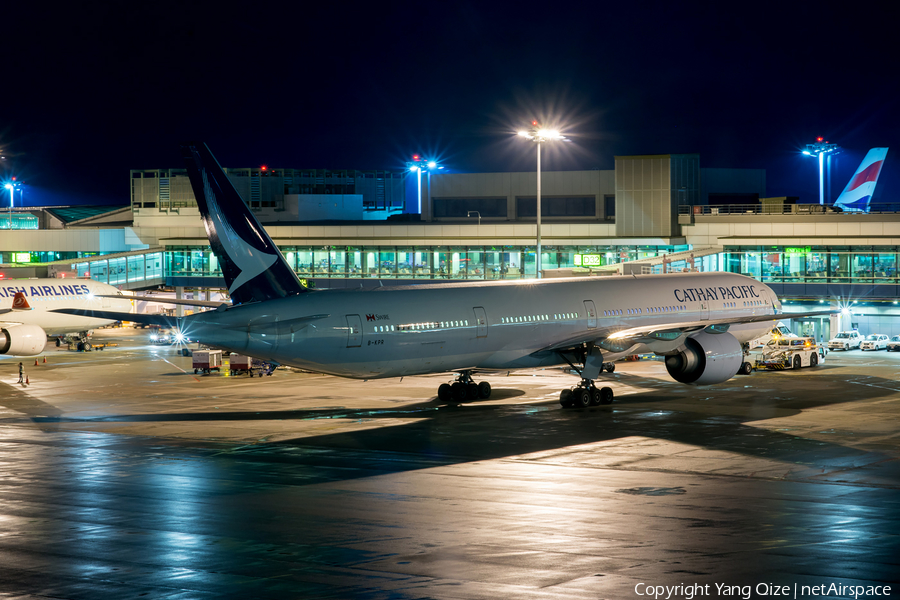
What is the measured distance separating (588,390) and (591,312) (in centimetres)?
421

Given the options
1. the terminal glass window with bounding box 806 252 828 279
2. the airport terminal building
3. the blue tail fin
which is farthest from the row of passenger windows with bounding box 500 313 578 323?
the terminal glass window with bounding box 806 252 828 279

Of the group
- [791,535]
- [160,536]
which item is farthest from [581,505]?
[160,536]

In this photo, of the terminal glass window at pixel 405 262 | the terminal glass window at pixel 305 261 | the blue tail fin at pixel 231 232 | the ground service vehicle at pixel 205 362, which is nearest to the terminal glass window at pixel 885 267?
the terminal glass window at pixel 405 262

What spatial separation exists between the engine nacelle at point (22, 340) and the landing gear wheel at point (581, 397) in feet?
97.6

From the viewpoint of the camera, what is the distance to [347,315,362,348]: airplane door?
110 ft

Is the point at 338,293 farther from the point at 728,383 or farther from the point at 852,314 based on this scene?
the point at 852,314

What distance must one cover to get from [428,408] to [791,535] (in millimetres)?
20624

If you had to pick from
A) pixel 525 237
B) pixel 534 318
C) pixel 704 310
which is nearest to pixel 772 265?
pixel 525 237

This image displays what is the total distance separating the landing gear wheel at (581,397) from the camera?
125ft

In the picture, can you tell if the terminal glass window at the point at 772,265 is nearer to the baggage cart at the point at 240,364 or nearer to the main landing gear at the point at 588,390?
the main landing gear at the point at 588,390

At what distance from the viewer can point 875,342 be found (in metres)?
62.1

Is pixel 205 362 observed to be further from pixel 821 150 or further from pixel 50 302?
pixel 821 150

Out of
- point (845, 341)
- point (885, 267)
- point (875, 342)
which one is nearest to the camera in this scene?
point (875, 342)

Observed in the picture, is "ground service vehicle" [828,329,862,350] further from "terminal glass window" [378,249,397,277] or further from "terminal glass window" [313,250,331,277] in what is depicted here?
"terminal glass window" [313,250,331,277]
